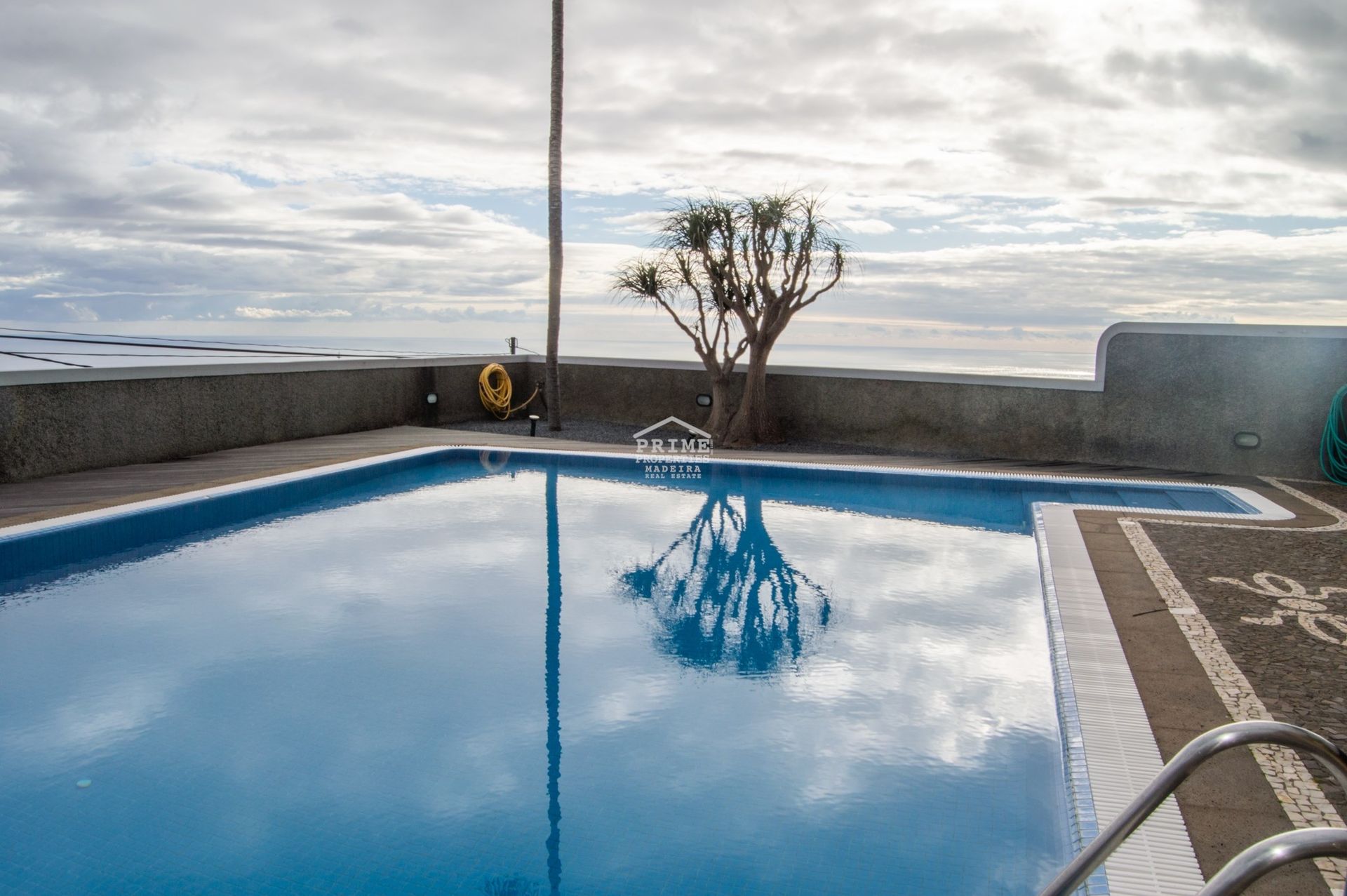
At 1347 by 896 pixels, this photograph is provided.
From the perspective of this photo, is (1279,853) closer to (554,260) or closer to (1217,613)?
(1217,613)

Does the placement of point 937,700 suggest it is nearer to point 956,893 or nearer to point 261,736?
point 956,893

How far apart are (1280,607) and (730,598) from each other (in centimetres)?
230

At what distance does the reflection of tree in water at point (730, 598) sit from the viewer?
3.78 metres

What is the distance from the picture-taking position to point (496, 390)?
1067cm

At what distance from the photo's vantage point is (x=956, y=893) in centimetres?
210

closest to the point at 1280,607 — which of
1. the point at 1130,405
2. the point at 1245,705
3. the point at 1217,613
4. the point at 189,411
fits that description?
the point at 1217,613

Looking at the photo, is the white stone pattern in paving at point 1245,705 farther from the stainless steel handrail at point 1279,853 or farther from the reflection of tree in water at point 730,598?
the reflection of tree in water at point 730,598

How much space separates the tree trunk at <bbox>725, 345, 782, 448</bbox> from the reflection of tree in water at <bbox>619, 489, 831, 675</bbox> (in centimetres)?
315

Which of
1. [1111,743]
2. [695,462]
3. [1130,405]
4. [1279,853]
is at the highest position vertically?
[1130,405]

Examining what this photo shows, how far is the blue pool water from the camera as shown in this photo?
2.25 metres

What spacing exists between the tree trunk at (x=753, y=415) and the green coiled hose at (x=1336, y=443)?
4.57 meters

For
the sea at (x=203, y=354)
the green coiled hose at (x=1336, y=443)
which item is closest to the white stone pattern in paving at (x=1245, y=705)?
the green coiled hose at (x=1336, y=443)

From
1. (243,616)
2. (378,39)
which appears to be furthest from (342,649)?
(378,39)
